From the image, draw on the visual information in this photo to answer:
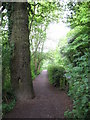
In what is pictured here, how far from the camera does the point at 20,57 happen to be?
4367 millimetres

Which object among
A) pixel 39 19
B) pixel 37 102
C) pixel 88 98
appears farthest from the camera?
pixel 39 19

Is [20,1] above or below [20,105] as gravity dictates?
above

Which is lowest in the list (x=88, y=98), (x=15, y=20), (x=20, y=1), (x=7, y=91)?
(x=7, y=91)

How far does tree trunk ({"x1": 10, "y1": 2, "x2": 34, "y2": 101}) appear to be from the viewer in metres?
4.30

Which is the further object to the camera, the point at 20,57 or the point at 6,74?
the point at 20,57

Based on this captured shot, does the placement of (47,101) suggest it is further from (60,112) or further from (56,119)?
(56,119)

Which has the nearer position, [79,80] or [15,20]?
[79,80]

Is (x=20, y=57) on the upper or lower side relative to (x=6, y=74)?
upper

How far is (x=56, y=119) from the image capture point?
9.86 ft

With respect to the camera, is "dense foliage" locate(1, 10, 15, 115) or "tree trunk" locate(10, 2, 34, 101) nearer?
"dense foliage" locate(1, 10, 15, 115)

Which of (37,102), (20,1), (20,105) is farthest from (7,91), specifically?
(20,1)

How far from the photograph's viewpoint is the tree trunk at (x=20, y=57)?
4297mm

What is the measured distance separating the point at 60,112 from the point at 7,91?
2222 mm

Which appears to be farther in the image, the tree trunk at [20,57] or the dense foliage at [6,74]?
the tree trunk at [20,57]
